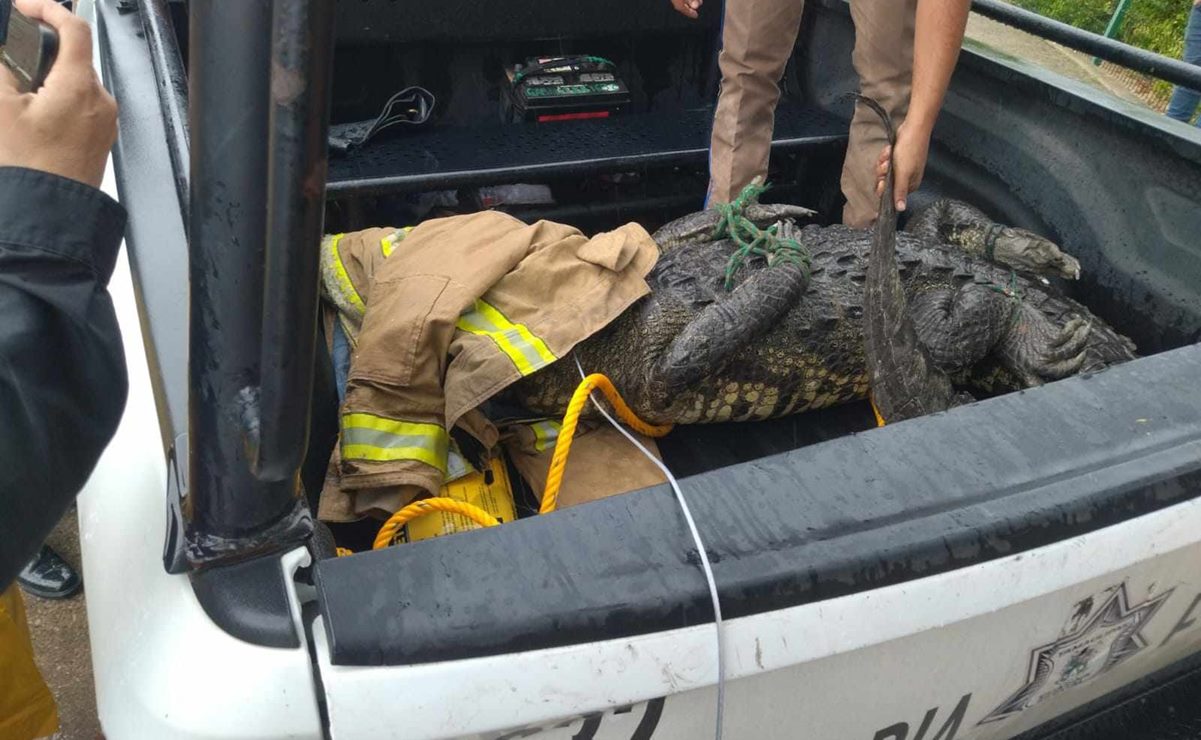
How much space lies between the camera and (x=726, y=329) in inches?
92.9

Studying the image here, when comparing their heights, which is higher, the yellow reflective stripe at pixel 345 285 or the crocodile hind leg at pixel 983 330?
the yellow reflective stripe at pixel 345 285

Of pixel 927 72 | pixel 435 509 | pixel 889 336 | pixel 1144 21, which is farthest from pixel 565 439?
pixel 1144 21

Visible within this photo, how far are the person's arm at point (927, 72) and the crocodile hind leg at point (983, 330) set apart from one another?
0.43m

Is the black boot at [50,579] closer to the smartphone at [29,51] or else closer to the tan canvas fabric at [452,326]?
the tan canvas fabric at [452,326]

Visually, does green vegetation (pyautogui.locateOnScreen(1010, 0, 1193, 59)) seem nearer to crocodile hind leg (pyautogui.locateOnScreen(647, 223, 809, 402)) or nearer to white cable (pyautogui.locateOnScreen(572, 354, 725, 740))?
crocodile hind leg (pyautogui.locateOnScreen(647, 223, 809, 402))

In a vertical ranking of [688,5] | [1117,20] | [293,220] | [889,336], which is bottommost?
[1117,20]

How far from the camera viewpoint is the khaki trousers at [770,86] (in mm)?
2830

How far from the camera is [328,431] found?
1962 millimetres

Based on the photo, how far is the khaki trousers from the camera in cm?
283

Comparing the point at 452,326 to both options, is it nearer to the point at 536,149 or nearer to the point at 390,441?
the point at 390,441

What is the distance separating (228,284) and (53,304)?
259 mm

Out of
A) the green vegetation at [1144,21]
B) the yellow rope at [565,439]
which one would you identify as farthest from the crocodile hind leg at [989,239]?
the green vegetation at [1144,21]

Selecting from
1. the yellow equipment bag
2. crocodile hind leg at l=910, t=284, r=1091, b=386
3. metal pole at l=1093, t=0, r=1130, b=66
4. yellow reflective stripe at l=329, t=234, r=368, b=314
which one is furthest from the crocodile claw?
metal pole at l=1093, t=0, r=1130, b=66

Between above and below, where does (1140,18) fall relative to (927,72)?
below
